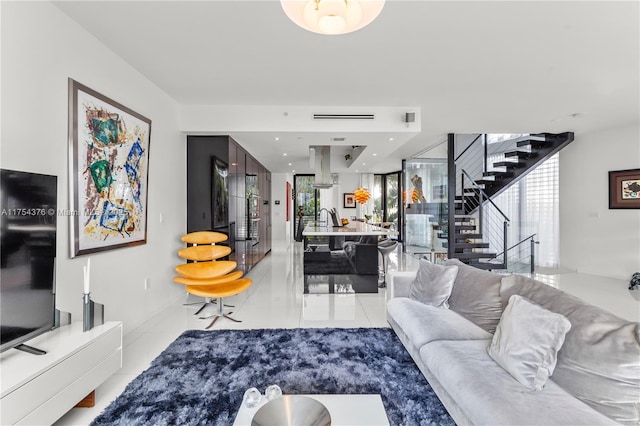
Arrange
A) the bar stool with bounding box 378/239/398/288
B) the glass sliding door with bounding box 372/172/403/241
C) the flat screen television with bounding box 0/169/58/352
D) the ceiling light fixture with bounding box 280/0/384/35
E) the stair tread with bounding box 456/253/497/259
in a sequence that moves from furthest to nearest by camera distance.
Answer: the glass sliding door with bounding box 372/172/403/241, the stair tread with bounding box 456/253/497/259, the bar stool with bounding box 378/239/398/288, the flat screen television with bounding box 0/169/58/352, the ceiling light fixture with bounding box 280/0/384/35

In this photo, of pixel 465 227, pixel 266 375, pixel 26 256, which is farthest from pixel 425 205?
pixel 26 256

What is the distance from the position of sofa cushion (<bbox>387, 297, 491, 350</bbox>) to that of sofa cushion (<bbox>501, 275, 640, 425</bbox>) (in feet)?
2.06

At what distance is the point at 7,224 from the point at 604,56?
16.6ft

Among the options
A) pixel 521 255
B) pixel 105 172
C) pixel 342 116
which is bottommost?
pixel 521 255

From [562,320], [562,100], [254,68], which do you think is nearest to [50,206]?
[254,68]

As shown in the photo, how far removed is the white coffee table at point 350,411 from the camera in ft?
4.26

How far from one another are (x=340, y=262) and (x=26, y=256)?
3.70 m

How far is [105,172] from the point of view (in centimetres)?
273

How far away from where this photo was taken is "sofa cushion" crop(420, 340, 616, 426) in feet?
4.13

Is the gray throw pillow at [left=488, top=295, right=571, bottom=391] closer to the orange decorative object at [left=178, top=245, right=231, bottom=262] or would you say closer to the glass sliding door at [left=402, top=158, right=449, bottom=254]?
the orange decorative object at [left=178, top=245, right=231, bottom=262]

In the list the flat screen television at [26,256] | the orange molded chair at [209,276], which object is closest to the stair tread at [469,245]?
the orange molded chair at [209,276]

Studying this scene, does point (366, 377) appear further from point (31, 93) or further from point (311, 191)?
point (311, 191)

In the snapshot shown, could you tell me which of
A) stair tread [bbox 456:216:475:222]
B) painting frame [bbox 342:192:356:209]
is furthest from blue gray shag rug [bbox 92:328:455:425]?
painting frame [bbox 342:192:356:209]

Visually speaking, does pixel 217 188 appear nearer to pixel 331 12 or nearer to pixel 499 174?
pixel 331 12
